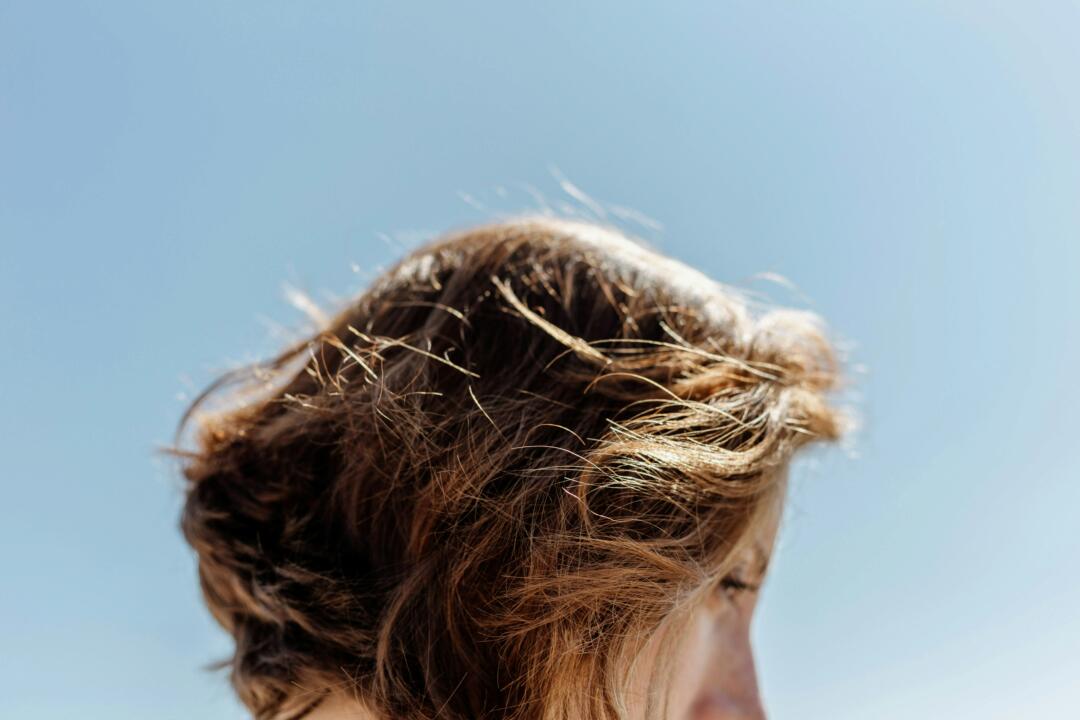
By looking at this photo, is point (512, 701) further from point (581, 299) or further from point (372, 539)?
point (581, 299)

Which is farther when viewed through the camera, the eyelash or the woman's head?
the eyelash

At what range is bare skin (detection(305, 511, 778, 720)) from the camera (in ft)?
3.36

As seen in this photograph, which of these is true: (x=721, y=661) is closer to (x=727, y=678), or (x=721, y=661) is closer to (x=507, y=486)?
(x=727, y=678)

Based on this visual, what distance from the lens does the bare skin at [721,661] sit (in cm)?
103

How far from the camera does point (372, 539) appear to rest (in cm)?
100

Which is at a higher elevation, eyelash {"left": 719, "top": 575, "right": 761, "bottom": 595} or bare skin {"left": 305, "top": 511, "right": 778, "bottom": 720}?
eyelash {"left": 719, "top": 575, "right": 761, "bottom": 595}

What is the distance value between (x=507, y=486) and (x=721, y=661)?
0.48m

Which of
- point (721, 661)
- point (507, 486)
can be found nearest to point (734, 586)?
point (721, 661)

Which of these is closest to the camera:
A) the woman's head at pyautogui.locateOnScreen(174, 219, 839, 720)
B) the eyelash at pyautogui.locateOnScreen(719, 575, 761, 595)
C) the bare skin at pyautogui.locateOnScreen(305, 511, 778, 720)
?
the woman's head at pyautogui.locateOnScreen(174, 219, 839, 720)

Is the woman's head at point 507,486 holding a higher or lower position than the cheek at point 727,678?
higher

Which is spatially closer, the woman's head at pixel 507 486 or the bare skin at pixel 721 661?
the woman's head at pixel 507 486

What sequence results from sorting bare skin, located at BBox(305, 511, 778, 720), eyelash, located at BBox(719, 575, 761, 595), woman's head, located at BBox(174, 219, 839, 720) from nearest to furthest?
woman's head, located at BBox(174, 219, 839, 720)
bare skin, located at BBox(305, 511, 778, 720)
eyelash, located at BBox(719, 575, 761, 595)

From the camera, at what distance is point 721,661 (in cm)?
117

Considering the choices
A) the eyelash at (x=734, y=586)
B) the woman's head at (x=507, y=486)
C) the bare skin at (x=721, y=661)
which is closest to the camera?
the woman's head at (x=507, y=486)
